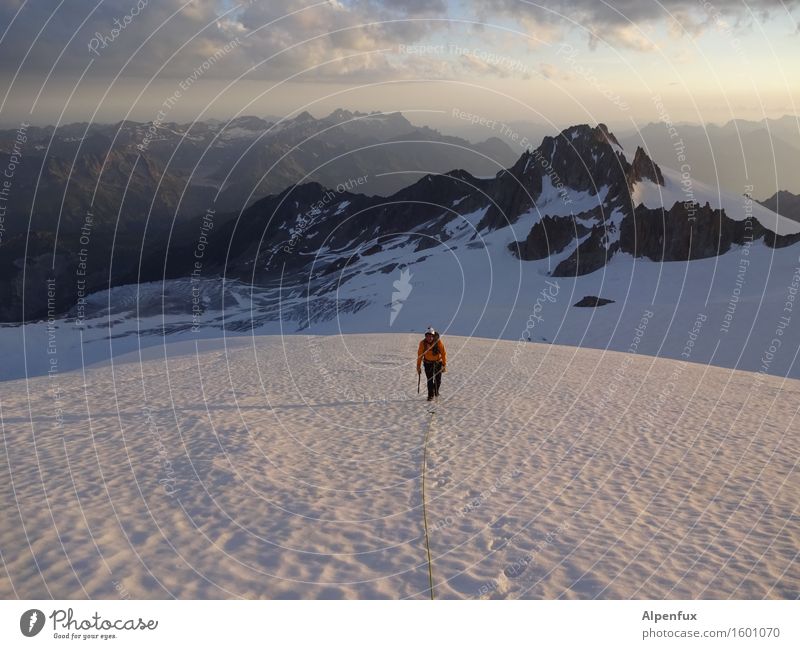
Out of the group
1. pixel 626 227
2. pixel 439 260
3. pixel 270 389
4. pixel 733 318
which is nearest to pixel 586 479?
pixel 270 389

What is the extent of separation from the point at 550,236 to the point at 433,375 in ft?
362

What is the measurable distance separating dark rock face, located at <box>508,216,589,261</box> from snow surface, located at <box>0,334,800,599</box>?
103m

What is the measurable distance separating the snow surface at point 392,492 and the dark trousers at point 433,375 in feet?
2.30

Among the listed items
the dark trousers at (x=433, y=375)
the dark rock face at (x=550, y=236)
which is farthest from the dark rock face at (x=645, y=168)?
the dark trousers at (x=433, y=375)

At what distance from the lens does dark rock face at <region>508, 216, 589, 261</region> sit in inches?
4897

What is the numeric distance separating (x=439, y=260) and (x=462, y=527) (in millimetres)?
131226

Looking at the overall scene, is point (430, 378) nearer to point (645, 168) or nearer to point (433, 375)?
point (433, 375)

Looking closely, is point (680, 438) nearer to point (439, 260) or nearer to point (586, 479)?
point (586, 479)

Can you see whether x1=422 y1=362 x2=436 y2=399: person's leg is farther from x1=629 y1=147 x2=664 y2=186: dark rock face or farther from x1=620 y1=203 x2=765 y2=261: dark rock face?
x1=629 y1=147 x2=664 y2=186: dark rock face

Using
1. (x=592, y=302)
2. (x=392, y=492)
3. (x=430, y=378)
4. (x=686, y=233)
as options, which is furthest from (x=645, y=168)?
(x=392, y=492)

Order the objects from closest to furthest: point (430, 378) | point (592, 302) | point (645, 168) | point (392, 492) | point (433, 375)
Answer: point (392, 492), point (433, 375), point (430, 378), point (592, 302), point (645, 168)

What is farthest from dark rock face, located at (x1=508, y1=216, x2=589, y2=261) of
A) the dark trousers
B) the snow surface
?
the dark trousers

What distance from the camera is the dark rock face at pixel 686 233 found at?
107 metres

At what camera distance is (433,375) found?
22.0 m
